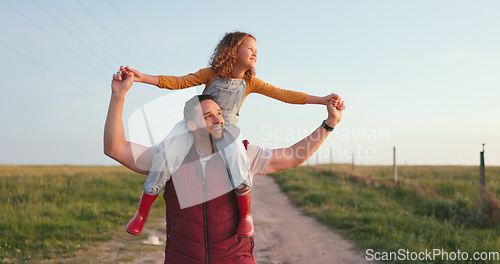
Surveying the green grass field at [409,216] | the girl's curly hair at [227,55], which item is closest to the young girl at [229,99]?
the girl's curly hair at [227,55]

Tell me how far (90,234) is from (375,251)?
574 cm

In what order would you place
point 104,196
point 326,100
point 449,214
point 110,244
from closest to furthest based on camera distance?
point 326,100
point 110,244
point 449,214
point 104,196

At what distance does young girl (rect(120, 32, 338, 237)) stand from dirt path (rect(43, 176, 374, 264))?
529cm

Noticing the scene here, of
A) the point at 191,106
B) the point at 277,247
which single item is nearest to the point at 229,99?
the point at 191,106

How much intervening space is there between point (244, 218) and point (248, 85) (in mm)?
852

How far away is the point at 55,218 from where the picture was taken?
373 inches

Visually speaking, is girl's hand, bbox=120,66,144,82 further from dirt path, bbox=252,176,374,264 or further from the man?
dirt path, bbox=252,176,374,264

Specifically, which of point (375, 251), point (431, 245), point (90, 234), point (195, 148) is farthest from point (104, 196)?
point (195, 148)

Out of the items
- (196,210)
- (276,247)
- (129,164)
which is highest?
(129,164)

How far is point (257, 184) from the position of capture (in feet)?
75.8

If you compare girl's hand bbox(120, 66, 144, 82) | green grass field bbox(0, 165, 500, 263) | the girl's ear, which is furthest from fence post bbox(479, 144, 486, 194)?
girl's hand bbox(120, 66, 144, 82)

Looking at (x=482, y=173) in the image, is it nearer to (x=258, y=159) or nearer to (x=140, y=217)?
(x=258, y=159)

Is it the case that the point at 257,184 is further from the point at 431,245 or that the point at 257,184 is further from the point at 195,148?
the point at 195,148

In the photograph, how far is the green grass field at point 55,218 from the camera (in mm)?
7609
